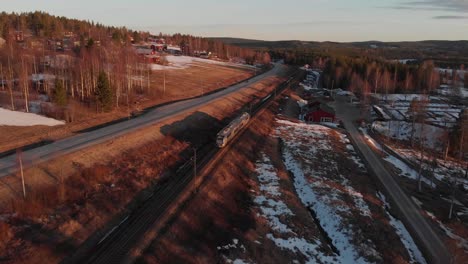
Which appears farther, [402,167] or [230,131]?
[230,131]

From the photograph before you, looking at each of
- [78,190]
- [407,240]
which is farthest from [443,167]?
[78,190]

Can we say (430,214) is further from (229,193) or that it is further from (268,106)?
(268,106)

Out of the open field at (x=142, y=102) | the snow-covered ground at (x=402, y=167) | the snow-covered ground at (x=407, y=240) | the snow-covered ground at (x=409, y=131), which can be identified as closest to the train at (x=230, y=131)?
the open field at (x=142, y=102)

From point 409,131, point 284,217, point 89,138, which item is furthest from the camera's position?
point 409,131

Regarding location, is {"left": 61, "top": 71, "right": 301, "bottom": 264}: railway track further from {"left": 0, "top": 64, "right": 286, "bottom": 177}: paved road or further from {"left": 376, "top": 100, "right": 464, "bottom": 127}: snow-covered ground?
{"left": 376, "top": 100, "right": 464, "bottom": 127}: snow-covered ground

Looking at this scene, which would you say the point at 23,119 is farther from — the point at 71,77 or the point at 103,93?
the point at 71,77

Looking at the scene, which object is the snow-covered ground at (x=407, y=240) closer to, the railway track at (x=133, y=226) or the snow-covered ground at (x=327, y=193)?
the snow-covered ground at (x=327, y=193)
